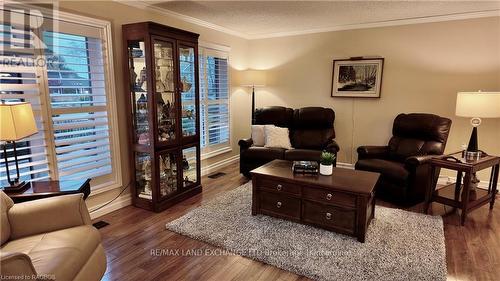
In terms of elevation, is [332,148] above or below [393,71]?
below

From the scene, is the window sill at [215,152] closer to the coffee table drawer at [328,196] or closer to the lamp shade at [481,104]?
the coffee table drawer at [328,196]

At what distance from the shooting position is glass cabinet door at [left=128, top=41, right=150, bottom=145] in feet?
10.2

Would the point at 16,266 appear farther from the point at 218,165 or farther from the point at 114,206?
the point at 218,165

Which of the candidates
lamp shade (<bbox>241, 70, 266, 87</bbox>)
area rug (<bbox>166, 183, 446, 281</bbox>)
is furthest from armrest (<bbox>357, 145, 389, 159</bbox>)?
lamp shade (<bbox>241, 70, 266, 87</bbox>)

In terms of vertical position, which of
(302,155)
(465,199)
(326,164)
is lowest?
(465,199)

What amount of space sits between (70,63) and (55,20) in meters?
0.38

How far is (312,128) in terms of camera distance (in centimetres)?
461

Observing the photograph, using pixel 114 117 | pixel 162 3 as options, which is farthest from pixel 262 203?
pixel 162 3

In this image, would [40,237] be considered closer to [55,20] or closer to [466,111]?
[55,20]

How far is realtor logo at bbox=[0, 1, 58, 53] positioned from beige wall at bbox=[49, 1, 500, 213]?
0.21m

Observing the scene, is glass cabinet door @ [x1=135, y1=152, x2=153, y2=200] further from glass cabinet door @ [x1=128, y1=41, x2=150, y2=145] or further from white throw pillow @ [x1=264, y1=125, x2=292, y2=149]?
white throw pillow @ [x1=264, y1=125, x2=292, y2=149]

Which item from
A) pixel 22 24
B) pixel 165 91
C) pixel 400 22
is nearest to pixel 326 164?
pixel 165 91

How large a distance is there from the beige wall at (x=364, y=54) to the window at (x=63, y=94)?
0.17m

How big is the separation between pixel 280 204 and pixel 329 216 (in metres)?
0.50
